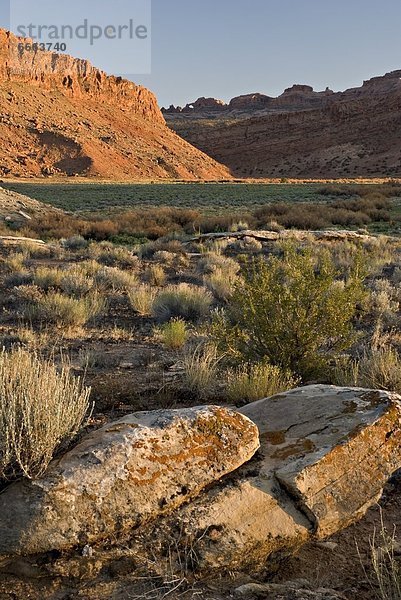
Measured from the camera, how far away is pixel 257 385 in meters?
4.62

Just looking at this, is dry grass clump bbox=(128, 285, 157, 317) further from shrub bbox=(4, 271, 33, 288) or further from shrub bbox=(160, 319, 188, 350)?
shrub bbox=(4, 271, 33, 288)

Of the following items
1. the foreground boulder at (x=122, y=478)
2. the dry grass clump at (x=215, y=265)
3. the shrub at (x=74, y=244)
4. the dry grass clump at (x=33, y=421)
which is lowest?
the shrub at (x=74, y=244)

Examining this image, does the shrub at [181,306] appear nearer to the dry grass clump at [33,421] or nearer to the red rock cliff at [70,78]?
the dry grass clump at [33,421]

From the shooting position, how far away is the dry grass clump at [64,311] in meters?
7.61

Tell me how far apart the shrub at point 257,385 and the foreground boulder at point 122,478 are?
1242 mm

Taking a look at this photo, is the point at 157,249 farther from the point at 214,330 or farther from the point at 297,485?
the point at 297,485

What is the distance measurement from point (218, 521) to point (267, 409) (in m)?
1.20

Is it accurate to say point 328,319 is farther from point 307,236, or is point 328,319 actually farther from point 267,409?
point 307,236

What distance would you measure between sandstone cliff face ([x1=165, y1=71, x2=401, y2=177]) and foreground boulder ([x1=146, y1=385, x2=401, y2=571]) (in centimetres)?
8060

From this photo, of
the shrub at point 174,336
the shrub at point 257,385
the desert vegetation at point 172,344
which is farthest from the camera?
the shrub at point 174,336

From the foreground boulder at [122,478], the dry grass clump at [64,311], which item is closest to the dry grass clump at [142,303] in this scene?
the dry grass clump at [64,311]

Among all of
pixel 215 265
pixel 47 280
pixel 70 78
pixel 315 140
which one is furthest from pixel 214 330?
pixel 70 78

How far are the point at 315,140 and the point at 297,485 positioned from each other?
102 m

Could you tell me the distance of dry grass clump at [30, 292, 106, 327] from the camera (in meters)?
7.61
